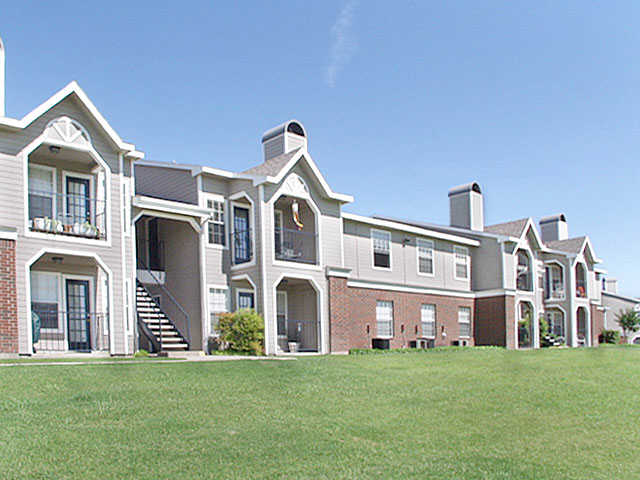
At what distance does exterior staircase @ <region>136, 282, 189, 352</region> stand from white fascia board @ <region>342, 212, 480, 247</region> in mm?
8056

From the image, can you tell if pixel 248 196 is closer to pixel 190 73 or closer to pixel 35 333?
pixel 190 73

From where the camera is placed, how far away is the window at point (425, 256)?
3003 cm

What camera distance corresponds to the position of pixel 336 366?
14.8 meters

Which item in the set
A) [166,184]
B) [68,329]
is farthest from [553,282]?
[68,329]

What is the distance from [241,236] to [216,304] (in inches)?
96.6

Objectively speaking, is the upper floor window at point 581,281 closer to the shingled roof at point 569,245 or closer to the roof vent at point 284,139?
the shingled roof at point 569,245

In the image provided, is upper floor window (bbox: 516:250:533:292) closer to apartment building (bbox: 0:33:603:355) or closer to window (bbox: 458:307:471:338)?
apartment building (bbox: 0:33:603:355)

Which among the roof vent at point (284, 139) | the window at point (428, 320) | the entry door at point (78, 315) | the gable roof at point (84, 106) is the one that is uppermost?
the roof vent at point (284, 139)

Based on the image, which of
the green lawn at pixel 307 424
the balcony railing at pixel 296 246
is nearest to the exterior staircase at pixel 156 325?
the balcony railing at pixel 296 246

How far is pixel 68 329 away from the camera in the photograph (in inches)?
739

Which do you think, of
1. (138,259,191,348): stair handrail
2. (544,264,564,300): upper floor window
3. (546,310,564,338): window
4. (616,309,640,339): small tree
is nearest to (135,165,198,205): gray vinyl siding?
(138,259,191,348): stair handrail

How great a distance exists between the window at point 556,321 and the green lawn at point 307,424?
2678cm

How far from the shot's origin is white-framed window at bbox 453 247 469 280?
3211 cm

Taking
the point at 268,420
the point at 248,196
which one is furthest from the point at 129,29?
the point at 268,420
